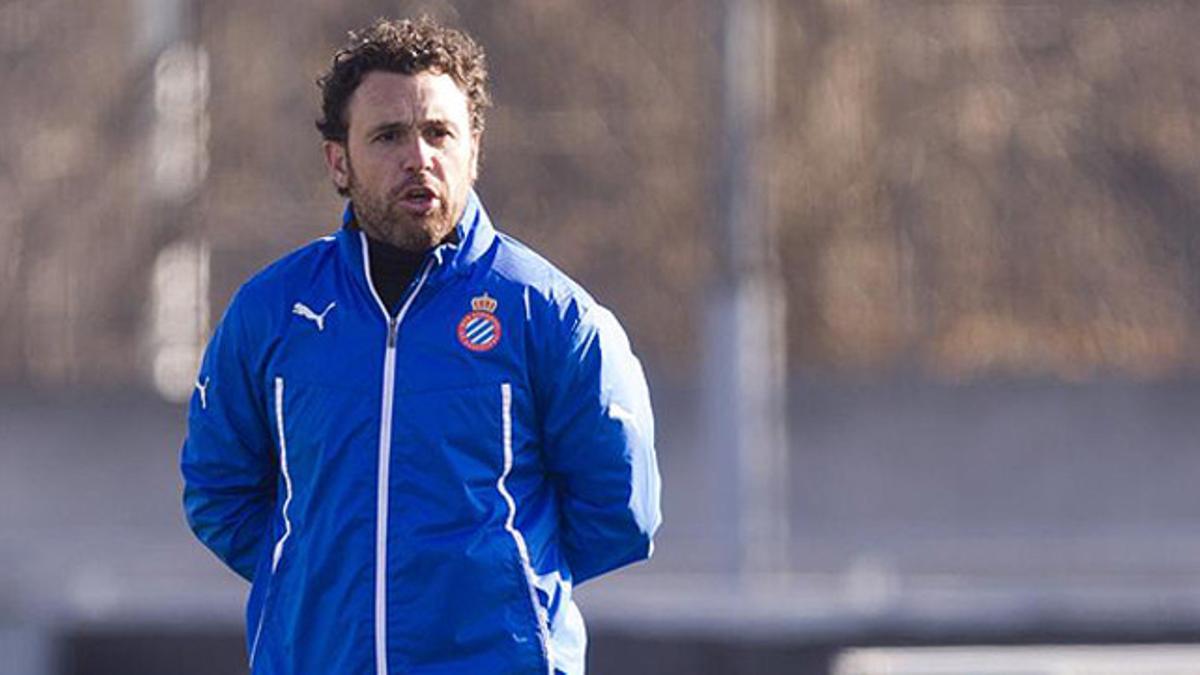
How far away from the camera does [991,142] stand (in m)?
12.4

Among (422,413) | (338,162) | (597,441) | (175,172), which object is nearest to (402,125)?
(338,162)

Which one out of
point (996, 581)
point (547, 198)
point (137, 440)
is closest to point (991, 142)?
point (547, 198)

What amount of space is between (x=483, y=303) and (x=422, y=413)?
0.18 m

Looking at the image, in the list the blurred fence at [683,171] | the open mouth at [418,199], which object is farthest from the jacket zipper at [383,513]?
the blurred fence at [683,171]

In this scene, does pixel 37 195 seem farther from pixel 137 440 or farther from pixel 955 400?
pixel 955 400

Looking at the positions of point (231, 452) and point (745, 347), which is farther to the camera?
point (745, 347)

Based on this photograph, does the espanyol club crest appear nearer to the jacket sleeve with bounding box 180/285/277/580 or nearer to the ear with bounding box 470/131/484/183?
the ear with bounding box 470/131/484/183

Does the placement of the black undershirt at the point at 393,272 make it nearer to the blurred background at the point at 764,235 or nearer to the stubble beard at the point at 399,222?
the stubble beard at the point at 399,222

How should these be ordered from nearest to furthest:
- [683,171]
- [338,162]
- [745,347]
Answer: [338,162] < [745,347] < [683,171]

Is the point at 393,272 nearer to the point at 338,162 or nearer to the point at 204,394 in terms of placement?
the point at 338,162

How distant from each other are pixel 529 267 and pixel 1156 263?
851 cm

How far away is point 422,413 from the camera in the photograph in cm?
387

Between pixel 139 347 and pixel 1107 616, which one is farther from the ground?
pixel 139 347


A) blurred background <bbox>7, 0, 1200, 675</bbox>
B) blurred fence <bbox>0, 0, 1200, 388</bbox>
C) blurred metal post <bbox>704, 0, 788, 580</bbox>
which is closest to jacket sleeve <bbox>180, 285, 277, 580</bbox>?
blurred metal post <bbox>704, 0, 788, 580</bbox>
